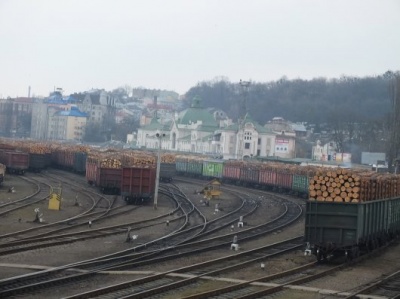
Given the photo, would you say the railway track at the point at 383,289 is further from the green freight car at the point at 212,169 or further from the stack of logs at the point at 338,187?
the green freight car at the point at 212,169

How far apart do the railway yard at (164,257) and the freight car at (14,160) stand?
22.2 m

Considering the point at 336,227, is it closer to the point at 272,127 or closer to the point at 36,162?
the point at 36,162

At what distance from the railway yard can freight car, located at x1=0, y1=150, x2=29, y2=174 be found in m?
22.2

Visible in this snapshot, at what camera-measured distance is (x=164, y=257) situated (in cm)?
2044

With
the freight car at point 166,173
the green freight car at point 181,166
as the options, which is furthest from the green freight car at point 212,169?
the freight car at point 166,173

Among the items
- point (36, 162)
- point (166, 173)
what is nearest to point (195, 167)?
point (166, 173)

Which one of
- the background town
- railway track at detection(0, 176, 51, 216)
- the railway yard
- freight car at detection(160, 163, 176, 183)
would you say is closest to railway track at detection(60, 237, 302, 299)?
the railway yard

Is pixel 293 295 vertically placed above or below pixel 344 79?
below

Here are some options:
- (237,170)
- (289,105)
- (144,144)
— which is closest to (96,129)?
Answer: (144,144)

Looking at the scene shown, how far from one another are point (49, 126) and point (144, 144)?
1767 inches

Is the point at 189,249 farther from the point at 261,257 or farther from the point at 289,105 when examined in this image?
the point at 289,105

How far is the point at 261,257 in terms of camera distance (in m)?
22.0

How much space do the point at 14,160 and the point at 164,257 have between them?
40810mm

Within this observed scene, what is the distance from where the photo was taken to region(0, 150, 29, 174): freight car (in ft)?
193
